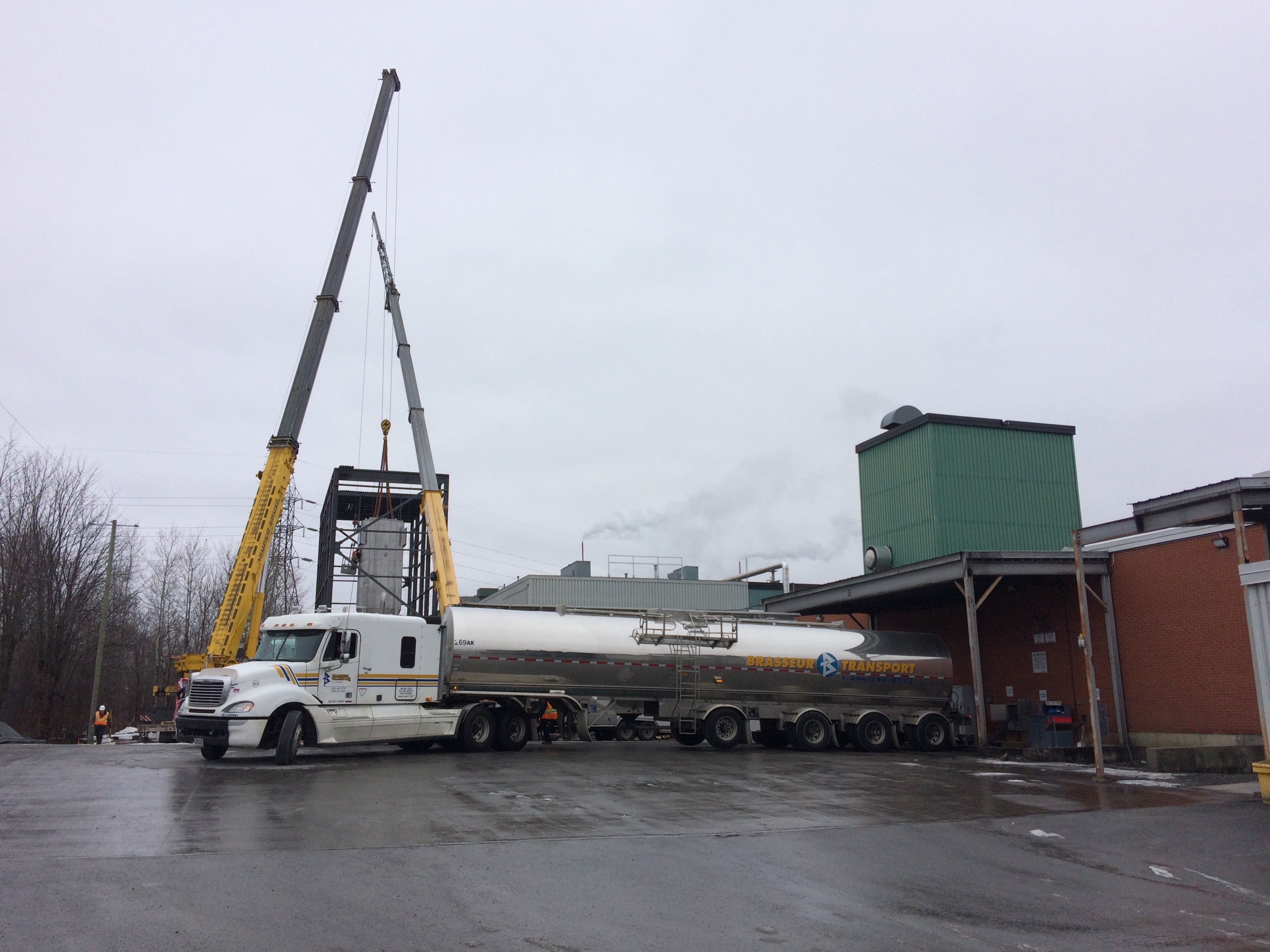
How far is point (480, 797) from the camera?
46.3 feet

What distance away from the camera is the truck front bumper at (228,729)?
19031 mm

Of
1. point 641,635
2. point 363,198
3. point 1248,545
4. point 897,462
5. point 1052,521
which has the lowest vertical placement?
point 641,635

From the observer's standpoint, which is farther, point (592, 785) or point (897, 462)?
point (897, 462)

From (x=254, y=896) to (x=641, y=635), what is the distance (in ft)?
56.3

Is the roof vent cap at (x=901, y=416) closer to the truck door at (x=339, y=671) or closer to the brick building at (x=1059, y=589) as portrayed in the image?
the brick building at (x=1059, y=589)

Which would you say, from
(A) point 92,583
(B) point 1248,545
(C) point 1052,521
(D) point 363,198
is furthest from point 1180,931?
(A) point 92,583

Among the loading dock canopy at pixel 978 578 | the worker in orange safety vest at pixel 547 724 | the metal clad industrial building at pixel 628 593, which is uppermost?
the metal clad industrial building at pixel 628 593

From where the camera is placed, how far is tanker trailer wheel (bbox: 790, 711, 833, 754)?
25.7m

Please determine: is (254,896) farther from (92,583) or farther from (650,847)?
(92,583)

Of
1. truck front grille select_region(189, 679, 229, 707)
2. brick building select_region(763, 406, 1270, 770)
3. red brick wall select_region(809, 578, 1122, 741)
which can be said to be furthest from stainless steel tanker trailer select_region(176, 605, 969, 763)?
brick building select_region(763, 406, 1270, 770)

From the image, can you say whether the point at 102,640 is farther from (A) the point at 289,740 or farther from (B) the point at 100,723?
(A) the point at 289,740

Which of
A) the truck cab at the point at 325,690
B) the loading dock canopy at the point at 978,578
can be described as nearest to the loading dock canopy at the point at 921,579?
the loading dock canopy at the point at 978,578

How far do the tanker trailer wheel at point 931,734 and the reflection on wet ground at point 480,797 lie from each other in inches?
160

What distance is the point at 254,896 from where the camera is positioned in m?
7.97
